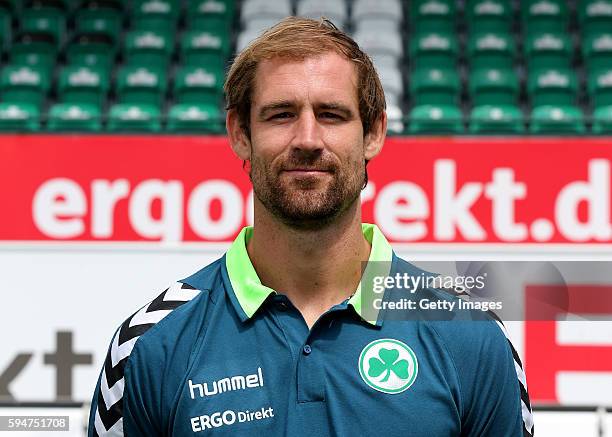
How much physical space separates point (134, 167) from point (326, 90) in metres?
4.15

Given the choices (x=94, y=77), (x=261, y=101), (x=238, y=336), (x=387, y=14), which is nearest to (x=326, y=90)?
(x=261, y=101)

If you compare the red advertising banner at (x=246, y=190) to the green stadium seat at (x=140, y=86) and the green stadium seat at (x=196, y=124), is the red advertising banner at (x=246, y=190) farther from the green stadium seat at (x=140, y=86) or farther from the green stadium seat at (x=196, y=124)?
the green stadium seat at (x=140, y=86)

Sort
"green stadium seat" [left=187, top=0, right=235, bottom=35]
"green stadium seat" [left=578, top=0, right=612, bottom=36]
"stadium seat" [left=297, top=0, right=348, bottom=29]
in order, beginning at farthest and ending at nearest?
"green stadium seat" [left=187, top=0, right=235, bottom=35]
"stadium seat" [left=297, top=0, right=348, bottom=29]
"green stadium seat" [left=578, top=0, right=612, bottom=36]

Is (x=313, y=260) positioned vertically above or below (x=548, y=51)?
below

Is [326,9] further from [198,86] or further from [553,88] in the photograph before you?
[553,88]

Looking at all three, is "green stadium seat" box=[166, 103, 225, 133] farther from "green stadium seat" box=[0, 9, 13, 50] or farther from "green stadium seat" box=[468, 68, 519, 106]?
"green stadium seat" box=[0, 9, 13, 50]

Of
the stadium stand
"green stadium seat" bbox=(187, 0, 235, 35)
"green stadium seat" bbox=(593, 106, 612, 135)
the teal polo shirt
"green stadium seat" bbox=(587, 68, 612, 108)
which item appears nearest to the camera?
the teal polo shirt

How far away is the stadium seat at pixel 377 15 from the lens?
848 cm

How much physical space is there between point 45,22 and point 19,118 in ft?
8.93

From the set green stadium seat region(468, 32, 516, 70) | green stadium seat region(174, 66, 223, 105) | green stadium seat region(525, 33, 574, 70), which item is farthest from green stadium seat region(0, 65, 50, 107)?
green stadium seat region(525, 33, 574, 70)

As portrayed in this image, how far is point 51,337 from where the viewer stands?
5559 mm

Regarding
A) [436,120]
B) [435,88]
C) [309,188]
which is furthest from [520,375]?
[435,88]

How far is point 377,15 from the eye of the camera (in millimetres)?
8578

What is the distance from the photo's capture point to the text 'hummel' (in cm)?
165
